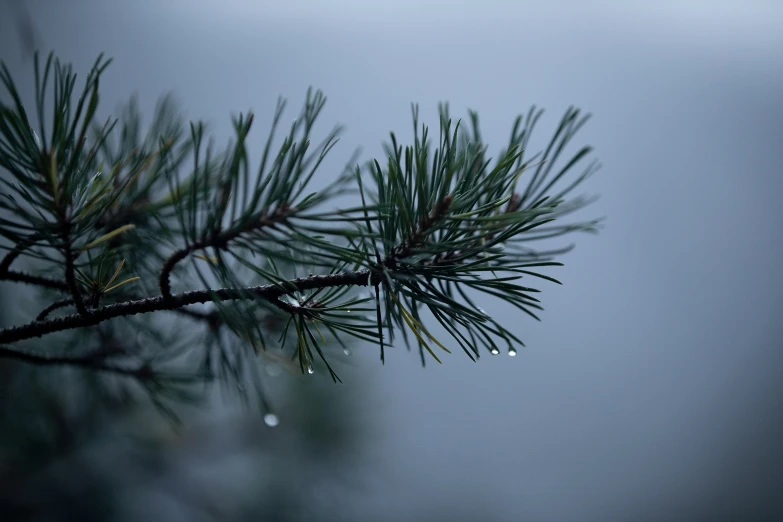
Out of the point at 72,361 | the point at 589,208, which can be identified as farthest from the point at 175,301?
the point at 589,208

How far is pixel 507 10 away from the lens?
1.52 metres

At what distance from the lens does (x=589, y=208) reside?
1.59 meters

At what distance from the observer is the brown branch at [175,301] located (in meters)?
0.26

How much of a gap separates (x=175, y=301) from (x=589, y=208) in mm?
1491

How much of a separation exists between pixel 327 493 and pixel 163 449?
343mm

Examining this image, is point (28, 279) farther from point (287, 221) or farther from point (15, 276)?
point (287, 221)

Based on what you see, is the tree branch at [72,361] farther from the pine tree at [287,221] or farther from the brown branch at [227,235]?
the brown branch at [227,235]

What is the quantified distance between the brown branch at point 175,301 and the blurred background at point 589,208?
123cm

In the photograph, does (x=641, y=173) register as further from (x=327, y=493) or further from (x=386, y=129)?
(x=327, y=493)

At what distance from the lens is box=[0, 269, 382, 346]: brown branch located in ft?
0.84

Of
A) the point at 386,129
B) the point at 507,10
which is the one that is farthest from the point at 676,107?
the point at 386,129

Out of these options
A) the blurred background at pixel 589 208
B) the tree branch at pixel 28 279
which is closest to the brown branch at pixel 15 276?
the tree branch at pixel 28 279

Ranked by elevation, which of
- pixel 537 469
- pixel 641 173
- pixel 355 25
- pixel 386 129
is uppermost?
pixel 355 25

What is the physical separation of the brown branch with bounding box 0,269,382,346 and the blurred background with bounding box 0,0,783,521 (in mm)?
1230
